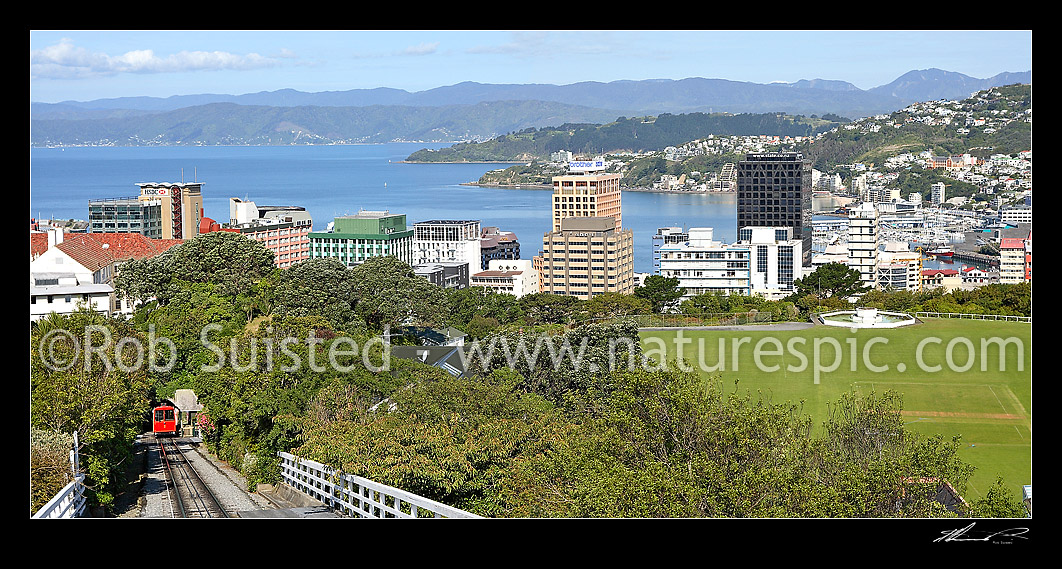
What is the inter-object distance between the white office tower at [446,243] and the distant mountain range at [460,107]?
31.4 metres

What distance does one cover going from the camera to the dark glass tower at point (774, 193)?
4435cm

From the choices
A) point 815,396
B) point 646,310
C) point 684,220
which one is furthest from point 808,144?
point 815,396

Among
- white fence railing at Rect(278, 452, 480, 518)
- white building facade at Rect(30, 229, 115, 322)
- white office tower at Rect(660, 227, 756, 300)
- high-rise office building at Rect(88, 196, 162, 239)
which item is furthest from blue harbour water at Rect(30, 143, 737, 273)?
Result: white fence railing at Rect(278, 452, 480, 518)

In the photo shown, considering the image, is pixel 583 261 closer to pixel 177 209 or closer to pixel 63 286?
pixel 177 209

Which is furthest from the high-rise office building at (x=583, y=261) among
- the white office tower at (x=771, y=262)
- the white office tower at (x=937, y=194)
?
the white office tower at (x=937, y=194)

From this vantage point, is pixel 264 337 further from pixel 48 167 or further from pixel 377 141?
pixel 377 141

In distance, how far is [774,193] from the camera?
1767 inches

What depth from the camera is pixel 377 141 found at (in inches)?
3157

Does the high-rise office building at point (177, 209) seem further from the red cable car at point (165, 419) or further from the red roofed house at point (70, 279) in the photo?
the red cable car at point (165, 419)

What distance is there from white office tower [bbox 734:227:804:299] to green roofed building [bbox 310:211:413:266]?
37.9 ft

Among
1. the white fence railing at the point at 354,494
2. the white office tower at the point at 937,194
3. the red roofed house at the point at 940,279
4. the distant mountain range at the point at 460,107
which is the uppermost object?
the distant mountain range at the point at 460,107

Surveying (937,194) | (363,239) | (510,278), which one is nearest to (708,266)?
(510,278)

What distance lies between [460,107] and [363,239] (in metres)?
46.1

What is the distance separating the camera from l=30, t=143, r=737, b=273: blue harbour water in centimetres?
4750
